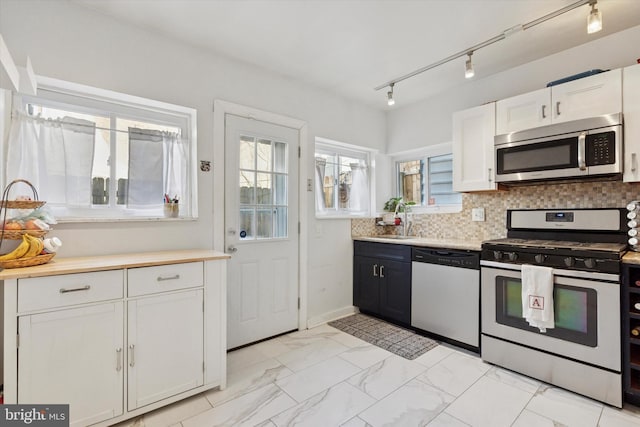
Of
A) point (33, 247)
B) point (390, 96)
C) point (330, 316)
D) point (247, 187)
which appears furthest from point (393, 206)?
point (33, 247)

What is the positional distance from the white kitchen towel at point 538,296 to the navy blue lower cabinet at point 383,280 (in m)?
1.03

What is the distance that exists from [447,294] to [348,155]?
6.41 ft

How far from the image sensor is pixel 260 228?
2.80 meters

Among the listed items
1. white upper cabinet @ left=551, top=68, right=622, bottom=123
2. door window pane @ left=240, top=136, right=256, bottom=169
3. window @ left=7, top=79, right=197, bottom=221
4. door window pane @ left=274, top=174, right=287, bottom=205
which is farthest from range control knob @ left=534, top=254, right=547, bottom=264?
window @ left=7, top=79, right=197, bottom=221

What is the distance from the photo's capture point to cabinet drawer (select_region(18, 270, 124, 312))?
→ 1.41 m

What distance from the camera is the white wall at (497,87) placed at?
2264 mm

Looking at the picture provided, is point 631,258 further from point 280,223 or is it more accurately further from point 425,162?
point 280,223

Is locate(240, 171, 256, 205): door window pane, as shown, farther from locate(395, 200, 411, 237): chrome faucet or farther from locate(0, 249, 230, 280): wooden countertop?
locate(395, 200, 411, 237): chrome faucet

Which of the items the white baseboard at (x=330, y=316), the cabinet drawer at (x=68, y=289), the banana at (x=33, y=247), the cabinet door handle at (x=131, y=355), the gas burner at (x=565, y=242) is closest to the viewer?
the cabinet drawer at (x=68, y=289)

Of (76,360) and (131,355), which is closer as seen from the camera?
(76,360)

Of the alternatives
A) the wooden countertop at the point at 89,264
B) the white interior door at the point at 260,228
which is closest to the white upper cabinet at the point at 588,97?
the white interior door at the point at 260,228

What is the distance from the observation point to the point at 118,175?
7.14 feet

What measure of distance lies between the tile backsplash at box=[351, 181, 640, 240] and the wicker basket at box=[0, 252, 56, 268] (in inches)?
107

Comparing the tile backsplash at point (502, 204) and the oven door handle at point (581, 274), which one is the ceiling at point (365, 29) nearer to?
the tile backsplash at point (502, 204)
